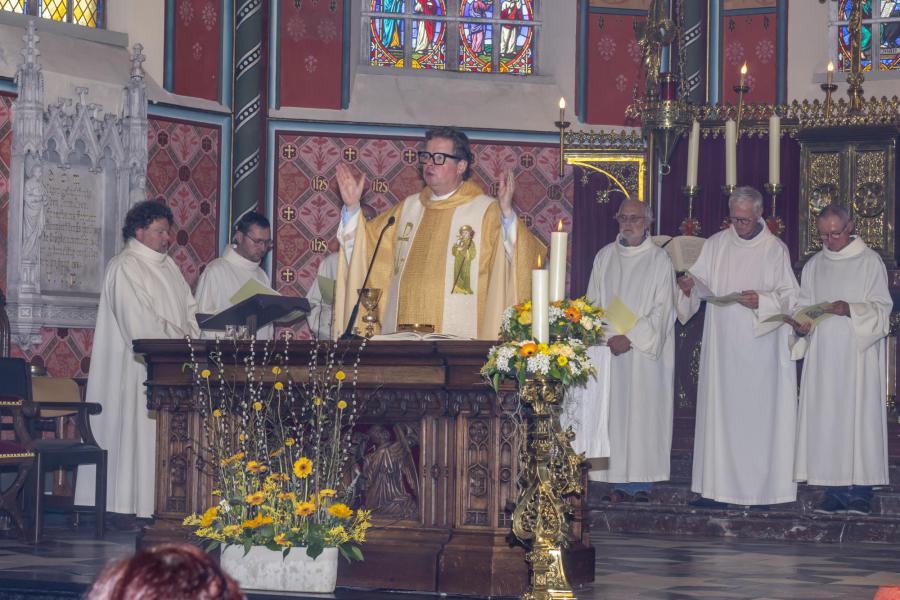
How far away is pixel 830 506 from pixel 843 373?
859mm

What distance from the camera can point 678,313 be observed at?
10.5 meters

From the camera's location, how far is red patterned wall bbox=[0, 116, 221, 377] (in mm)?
11875

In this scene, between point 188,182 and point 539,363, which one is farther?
point 188,182

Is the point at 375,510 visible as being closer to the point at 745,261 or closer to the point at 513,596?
the point at 513,596

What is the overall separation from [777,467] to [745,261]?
1393 mm

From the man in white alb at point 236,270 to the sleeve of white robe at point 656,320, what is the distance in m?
2.48

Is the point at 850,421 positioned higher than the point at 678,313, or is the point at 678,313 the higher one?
the point at 678,313

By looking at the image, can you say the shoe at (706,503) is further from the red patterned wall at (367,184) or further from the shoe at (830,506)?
the red patterned wall at (367,184)

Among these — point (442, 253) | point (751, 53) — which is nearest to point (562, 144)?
point (751, 53)

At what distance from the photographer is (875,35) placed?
13.4m

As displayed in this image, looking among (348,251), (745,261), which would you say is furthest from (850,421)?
(348,251)

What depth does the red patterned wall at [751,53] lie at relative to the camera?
43.8 ft

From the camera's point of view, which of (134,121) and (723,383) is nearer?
(723,383)

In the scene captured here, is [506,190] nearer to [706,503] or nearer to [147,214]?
[147,214]
